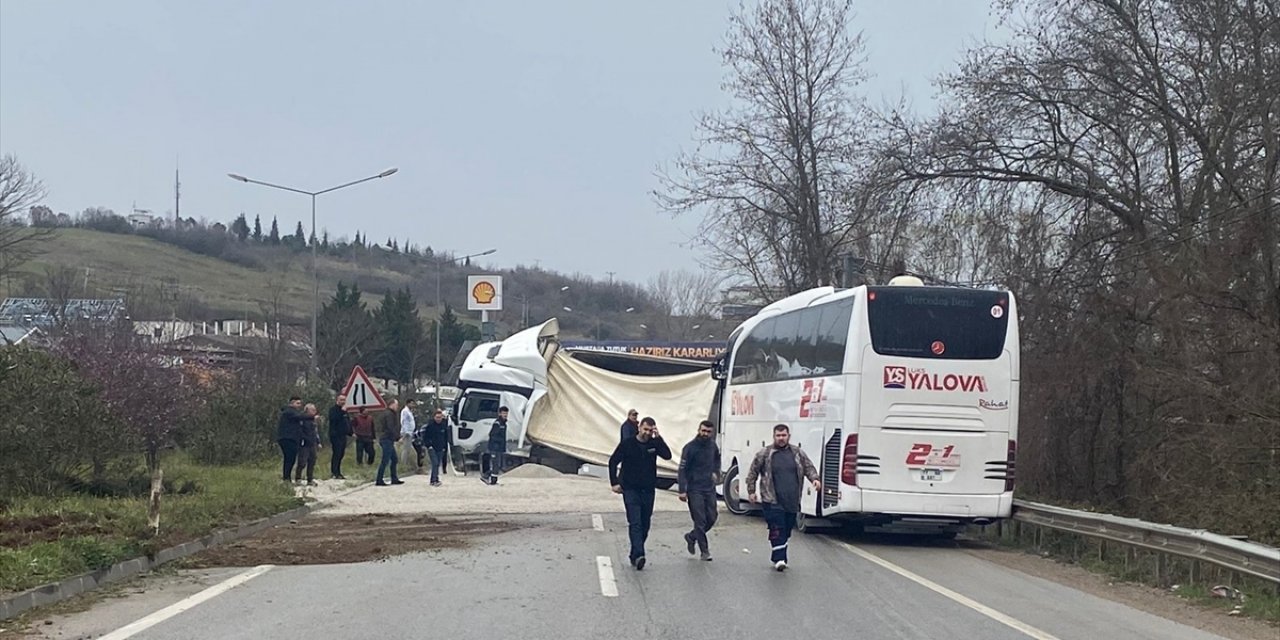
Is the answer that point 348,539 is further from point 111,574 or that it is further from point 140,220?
point 140,220

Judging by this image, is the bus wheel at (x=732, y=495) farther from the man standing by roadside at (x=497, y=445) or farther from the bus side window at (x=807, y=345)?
the man standing by roadside at (x=497, y=445)

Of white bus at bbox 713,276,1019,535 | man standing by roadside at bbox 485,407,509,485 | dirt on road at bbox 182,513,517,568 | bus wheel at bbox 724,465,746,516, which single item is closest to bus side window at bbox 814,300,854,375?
white bus at bbox 713,276,1019,535

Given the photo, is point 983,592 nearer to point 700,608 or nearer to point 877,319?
point 700,608

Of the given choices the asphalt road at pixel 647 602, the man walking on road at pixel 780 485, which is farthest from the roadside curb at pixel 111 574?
the man walking on road at pixel 780 485

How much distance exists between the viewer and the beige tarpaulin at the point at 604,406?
30359 mm

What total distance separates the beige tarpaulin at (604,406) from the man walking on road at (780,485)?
1479 cm

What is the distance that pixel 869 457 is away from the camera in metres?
17.5

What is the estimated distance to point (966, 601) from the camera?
1221cm

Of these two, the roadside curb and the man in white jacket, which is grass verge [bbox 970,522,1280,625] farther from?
the man in white jacket

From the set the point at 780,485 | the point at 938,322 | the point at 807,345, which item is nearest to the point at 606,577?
the point at 780,485

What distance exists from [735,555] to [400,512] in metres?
7.54

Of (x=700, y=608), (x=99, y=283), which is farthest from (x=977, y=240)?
(x=99, y=283)

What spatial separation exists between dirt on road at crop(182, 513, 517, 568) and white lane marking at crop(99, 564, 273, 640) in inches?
29.9

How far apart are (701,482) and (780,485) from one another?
1.01 meters
